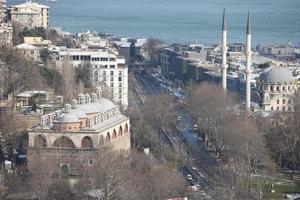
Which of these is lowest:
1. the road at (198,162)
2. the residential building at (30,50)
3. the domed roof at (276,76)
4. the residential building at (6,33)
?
the road at (198,162)

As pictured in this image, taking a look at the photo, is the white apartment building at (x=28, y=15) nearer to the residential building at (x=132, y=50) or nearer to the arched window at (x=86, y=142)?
the residential building at (x=132, y=50)

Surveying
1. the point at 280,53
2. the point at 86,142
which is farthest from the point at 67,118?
the point at 280,53

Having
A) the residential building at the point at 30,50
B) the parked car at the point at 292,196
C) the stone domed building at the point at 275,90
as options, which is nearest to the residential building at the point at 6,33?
the residential building at the point at 30,50

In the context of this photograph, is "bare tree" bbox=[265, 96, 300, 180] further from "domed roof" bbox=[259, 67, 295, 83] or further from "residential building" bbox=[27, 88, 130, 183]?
"domed roof" bbox=[259, 67, 295, 83]

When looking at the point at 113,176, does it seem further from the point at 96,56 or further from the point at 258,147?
the point at 96,56

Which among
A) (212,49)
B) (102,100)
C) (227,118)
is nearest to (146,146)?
(102,100)

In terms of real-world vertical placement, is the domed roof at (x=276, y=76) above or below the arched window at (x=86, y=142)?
above

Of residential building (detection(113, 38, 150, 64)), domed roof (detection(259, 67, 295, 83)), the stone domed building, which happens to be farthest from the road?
residential building (detection(113, 38, 150, 64))
